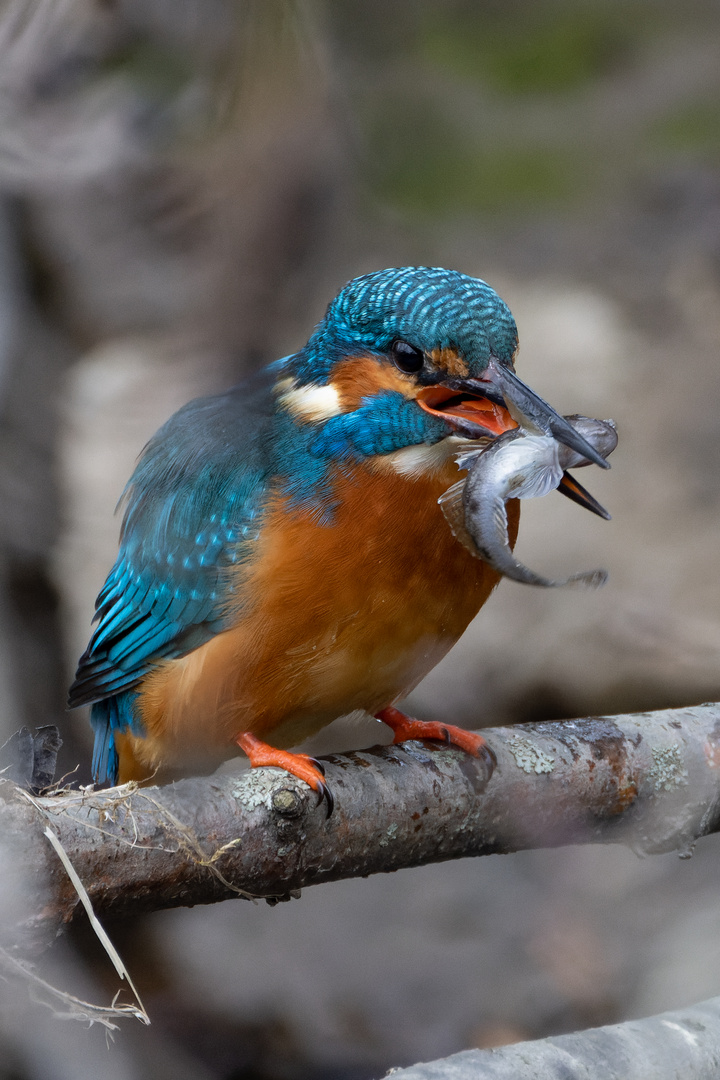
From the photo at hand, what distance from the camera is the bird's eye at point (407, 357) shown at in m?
1.73

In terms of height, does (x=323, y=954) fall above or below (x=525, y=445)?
below

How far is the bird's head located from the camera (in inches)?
64.7

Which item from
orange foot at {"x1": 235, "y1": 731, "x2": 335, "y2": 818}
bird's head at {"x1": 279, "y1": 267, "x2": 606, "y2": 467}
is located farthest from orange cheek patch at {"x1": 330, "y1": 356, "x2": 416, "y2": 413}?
orange foot at {"x1": 235, "y1": 731, "x2": 335, "y2": 818}

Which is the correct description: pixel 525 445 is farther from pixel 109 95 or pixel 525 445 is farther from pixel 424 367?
pixel 109 95

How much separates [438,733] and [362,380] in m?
0.68

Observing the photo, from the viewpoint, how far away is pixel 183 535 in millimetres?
2078

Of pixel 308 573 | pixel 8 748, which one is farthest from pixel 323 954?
pixel 8 748

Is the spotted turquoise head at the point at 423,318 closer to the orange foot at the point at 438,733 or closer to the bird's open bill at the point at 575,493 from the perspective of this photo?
the bird's open bill at the point at 575,493

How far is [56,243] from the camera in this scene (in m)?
2.85

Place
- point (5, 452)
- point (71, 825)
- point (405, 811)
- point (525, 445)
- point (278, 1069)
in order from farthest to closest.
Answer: point (5, 452) → point (278, 1069) → point (405, 811) → point (525, 445) → point (71, 825)

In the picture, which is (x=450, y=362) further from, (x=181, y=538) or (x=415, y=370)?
(x=181, y=538)

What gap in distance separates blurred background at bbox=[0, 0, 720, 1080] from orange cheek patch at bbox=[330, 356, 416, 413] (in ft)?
2.13

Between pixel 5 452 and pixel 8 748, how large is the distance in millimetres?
1654

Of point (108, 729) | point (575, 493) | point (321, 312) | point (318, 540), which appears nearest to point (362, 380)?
point (318, 540)
